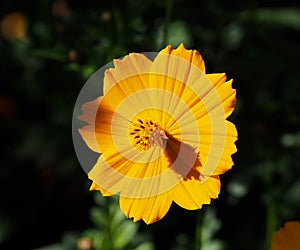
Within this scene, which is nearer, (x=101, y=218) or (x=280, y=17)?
(x=101, y=218)

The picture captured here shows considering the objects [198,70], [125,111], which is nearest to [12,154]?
[125,111]

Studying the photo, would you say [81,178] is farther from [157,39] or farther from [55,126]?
[157,39]

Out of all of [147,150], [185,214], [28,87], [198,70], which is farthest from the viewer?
[28,87]

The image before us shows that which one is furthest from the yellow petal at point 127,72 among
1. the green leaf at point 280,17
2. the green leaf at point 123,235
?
the green leaf at point 280,17

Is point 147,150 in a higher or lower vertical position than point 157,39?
higher

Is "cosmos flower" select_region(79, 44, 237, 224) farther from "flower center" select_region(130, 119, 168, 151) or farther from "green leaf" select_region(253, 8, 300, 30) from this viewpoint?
"green leaf" select_region(253, 8, 300, 30)

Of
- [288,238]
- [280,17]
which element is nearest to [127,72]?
[288,238]

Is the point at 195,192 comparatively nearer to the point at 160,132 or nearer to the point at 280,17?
the point at 160,132
